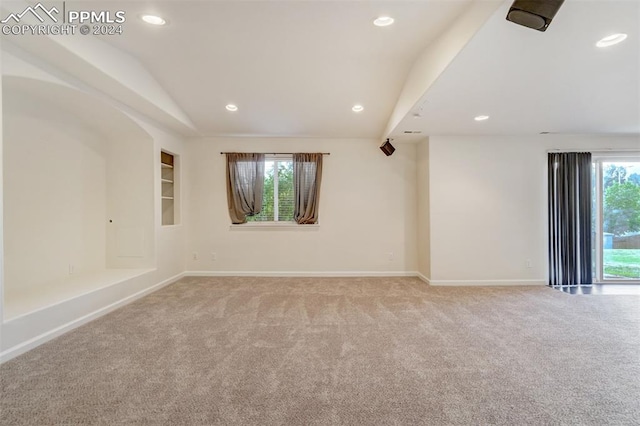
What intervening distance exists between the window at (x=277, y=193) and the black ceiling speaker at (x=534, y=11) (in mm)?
3996

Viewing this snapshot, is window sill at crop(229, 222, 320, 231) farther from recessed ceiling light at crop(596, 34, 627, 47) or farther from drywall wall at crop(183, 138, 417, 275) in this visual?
recessed ceiling light at crop(596, 34, 627, 47)

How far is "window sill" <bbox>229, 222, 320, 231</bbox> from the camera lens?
523 cm

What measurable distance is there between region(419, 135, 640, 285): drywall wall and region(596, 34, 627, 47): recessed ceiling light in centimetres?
235

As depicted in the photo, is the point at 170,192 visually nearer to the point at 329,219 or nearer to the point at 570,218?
the point at 329,219

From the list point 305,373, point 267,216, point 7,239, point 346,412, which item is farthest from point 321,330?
point 7,239

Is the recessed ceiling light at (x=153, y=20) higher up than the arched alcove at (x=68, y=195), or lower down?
higher up

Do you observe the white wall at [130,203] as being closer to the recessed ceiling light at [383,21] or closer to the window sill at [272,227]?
the window sill at [272,227]

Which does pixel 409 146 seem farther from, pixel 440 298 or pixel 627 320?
pixel 627 320

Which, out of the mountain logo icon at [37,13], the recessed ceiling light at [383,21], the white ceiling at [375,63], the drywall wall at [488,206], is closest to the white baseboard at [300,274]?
the drywall wall at [488,206]

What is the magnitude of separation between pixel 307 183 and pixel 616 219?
5185 millimetres

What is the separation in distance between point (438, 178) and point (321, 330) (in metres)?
3.12

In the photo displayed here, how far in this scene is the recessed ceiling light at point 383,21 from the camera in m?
2.53

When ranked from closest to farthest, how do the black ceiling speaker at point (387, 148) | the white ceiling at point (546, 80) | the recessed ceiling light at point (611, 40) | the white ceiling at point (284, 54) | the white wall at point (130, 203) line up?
the white ceiling at point (546, 80) < the recessed ceiling light at point (611, 40) < the white ceiling at point (284, 54) < the white wall at point (130, 203) < the black ceiling speaker at point (387, 148)

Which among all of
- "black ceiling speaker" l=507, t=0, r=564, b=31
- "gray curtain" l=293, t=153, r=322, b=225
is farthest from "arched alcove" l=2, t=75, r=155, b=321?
"black ceiling speaker" l=507, t=0, r=564, b=31
